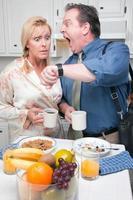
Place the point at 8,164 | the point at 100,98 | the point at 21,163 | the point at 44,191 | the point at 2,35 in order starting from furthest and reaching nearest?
the point at 2,35 < the point at 100,98 < the point at 8,164 < the point at 21,163 < the point at 44,191

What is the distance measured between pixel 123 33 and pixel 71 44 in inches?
41.5

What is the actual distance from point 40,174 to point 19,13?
7.41ft

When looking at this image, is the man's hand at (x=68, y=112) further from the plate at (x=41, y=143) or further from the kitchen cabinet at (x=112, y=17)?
the kitchen cabinet at (x=112, y=17)

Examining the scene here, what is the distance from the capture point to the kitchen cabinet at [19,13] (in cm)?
258

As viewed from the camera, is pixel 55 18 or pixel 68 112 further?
pixel 55 18

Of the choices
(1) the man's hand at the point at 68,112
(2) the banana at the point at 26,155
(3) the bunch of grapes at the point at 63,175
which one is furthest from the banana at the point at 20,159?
(1) the man's hand at the point at 68,112

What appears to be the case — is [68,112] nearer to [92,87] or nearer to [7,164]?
[92,87]

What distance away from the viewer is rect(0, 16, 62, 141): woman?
5.23 ft

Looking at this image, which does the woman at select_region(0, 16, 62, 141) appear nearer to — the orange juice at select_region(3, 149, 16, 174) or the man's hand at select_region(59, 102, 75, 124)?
the man's hand at select_region(59, 102, 75, 124)

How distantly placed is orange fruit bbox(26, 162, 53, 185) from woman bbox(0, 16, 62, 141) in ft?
2.57

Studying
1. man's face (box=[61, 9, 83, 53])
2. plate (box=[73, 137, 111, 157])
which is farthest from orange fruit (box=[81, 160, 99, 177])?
man's face (box=[61, 9, 83, 53])

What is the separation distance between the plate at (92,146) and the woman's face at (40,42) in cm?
67

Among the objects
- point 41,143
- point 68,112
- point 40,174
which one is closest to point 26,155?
point 40,174

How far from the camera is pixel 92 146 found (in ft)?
4.19
